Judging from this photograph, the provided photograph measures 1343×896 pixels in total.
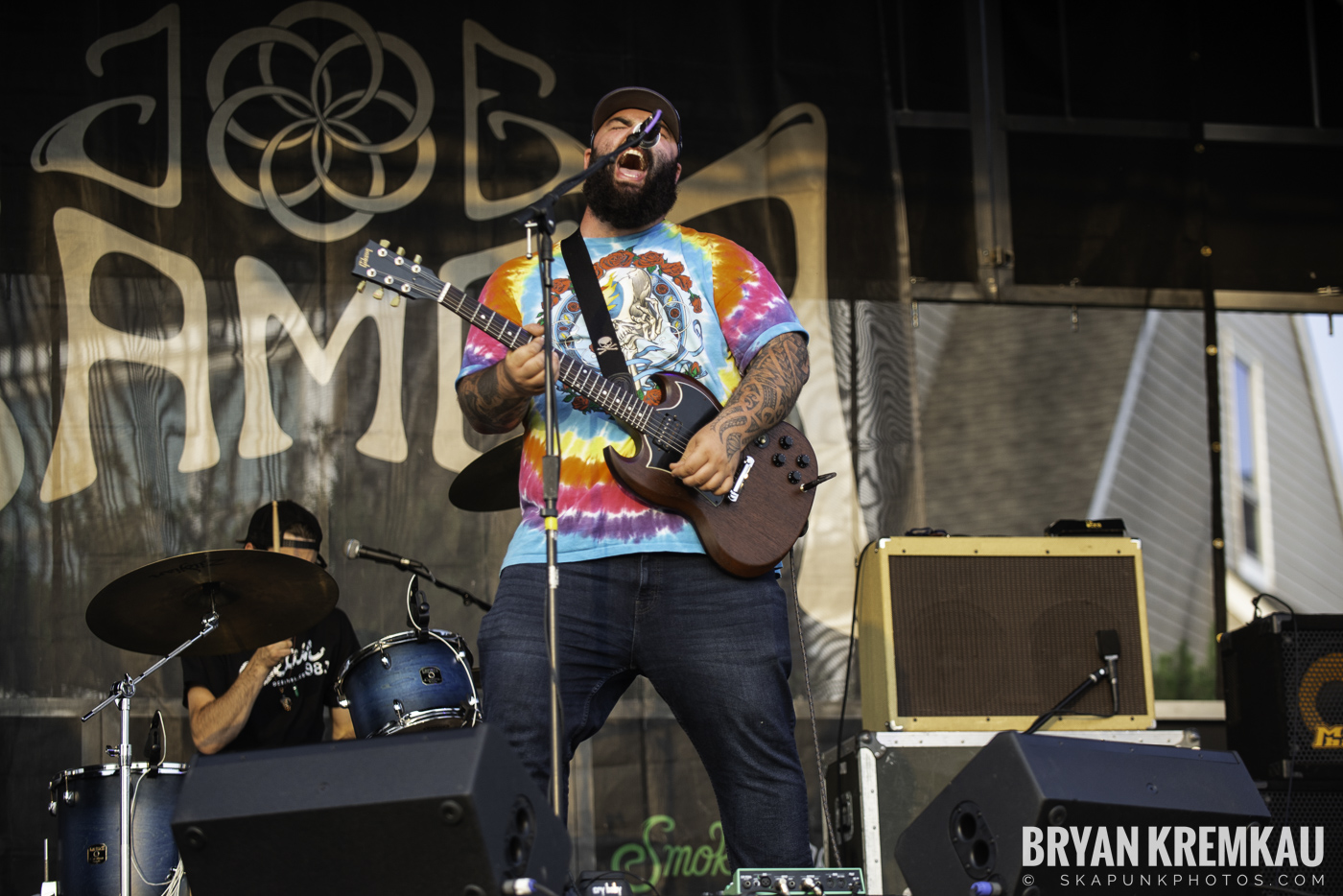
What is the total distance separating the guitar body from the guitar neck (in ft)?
0.16

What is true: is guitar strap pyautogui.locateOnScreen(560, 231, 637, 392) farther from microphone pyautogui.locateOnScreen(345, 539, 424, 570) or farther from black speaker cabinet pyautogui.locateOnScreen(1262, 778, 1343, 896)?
black speaker cabinet pyautogui.locateOnScreen(1262, 778, 1343, 896)

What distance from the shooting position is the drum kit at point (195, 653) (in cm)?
362

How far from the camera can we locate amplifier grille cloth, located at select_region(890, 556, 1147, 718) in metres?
3.85

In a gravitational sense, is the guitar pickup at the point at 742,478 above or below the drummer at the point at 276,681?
above

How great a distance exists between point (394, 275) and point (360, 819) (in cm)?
137

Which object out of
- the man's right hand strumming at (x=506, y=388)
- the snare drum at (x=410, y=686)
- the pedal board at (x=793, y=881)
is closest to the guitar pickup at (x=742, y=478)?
the man's right hand strumming at (x=506, y=388)

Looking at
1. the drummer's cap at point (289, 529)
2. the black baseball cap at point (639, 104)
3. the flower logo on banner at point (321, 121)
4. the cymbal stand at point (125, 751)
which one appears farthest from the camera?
the flower logo on banner at point (321, 121)

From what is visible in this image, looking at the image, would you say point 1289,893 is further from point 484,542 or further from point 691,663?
point 484,542

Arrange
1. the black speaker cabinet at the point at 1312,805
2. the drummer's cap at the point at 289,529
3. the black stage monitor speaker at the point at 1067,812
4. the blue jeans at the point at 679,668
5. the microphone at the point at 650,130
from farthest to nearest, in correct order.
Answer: the drummer's cap at the point at 289,529 → the black speaker cabinet at the point at 1312,805 → the microphone at the point at 650,130 → the blue jeans at the point at 679,668 → the black stage monitor speaker at the point at 1067,812

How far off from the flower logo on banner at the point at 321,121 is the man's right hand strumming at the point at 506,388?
6.19 feet

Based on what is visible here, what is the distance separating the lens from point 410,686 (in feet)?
12.4

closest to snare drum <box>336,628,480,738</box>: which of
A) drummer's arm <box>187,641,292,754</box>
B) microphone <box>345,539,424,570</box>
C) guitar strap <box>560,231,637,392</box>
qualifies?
microphone <box>345,539,424,570</box>

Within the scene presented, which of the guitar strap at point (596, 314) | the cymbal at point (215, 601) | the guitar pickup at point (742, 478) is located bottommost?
the cymbal at point (215, 601)

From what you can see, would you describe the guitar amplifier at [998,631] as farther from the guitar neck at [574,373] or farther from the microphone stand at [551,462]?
the microphone stand at [551,462]
